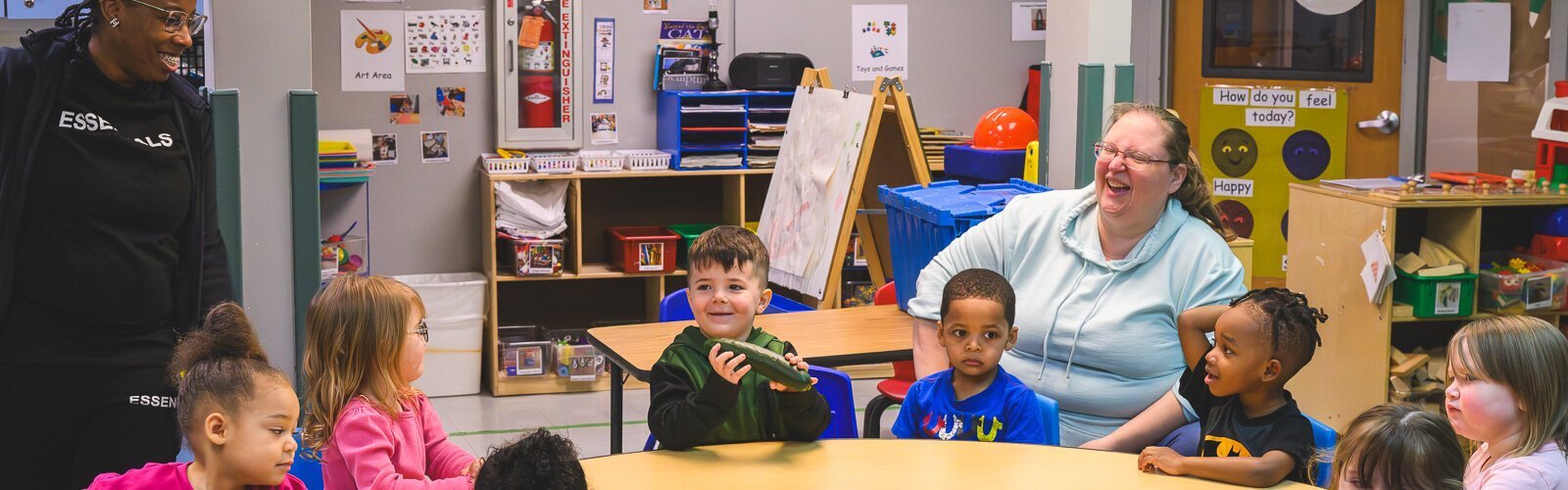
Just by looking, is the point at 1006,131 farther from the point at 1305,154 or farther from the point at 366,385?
the point at 366,385

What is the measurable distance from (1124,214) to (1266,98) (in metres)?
3.35

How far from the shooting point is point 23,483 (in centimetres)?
239

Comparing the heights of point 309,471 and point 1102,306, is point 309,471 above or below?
below

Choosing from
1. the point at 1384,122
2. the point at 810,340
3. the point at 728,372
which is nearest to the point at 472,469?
the point at 728,372

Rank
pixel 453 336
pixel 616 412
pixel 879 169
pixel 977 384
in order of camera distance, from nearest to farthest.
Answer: pixel 977 384 < pixel 616 412 < pixel 879 169 < pixel 453 336

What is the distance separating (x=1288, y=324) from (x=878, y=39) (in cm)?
417

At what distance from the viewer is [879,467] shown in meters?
2.15

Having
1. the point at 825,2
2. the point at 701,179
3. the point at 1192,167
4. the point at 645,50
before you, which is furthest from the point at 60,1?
the point at 1192,167

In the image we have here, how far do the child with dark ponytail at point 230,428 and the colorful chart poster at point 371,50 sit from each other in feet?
12.7

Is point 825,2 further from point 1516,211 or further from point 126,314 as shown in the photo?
point 126,314

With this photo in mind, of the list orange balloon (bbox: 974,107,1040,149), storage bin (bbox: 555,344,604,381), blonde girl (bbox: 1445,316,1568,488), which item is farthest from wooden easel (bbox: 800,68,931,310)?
blonde girl (bbox: 1445,316,1568,488)

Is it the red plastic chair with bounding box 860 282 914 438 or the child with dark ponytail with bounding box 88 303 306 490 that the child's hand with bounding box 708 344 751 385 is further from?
the red plastic chair with bounding box 860 282 914 438

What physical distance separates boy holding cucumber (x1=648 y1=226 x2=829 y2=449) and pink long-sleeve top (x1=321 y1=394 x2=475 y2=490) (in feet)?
1.14

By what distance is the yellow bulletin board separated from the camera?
5.81m
